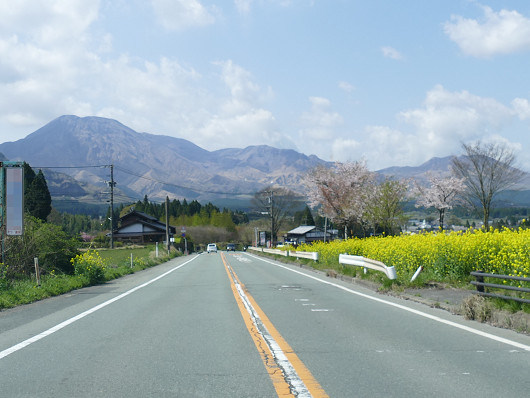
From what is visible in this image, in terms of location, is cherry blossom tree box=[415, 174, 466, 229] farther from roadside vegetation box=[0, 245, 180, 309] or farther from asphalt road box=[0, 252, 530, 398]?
asphalt road box=[0, 252, 530, 398]

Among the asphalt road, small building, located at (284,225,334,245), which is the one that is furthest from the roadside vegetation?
A: small building, located at (284,225,334,245)

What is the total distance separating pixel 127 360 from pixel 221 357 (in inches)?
44.8

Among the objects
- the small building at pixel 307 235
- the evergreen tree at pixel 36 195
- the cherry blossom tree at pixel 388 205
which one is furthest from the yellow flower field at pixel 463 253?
the small building at pixel 307 235

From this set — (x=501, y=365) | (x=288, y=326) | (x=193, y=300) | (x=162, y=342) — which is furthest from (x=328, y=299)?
(x=501, y=365)

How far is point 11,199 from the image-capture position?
1702cm

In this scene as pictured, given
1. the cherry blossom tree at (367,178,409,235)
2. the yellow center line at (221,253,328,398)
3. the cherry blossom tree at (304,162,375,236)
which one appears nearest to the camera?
the yellow center line at (221,253,328,398)

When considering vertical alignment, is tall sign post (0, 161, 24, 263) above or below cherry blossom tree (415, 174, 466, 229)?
below

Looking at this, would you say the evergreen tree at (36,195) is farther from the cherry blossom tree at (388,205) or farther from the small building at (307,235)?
the small building at (307,235)

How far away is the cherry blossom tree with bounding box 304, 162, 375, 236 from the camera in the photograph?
5058cm

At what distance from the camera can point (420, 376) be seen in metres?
5.50

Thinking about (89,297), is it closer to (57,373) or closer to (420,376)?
(57,373)

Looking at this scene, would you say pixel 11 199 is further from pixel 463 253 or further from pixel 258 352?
pixel 463 253

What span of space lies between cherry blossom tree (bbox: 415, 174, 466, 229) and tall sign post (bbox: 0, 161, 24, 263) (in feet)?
176

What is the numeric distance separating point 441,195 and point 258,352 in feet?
206
